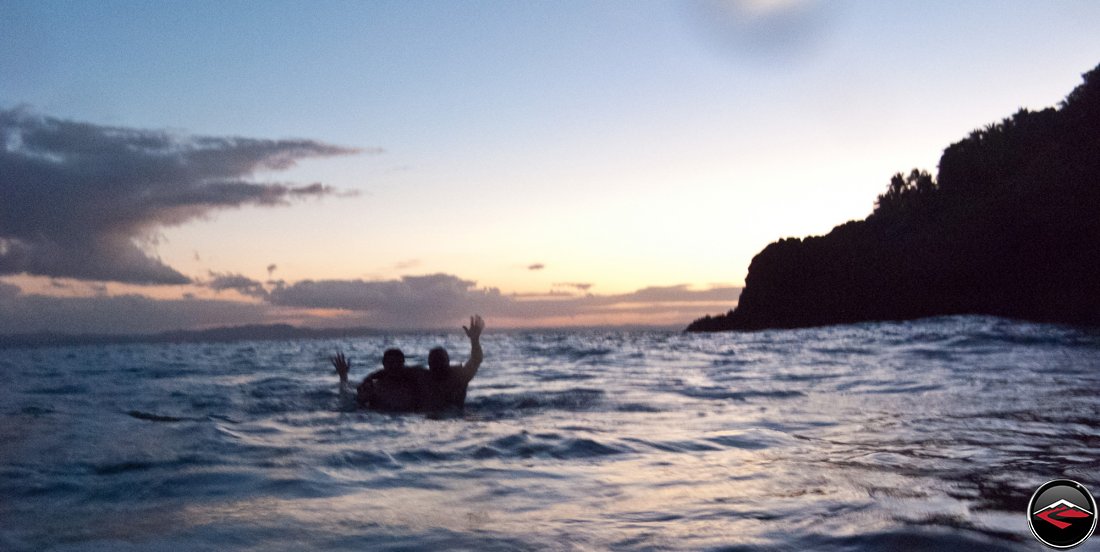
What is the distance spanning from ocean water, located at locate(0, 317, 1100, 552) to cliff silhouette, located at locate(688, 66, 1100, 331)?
3193 centimetres

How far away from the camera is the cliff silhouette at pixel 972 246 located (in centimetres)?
3669

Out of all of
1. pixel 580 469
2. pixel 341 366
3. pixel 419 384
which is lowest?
pixel 580 469

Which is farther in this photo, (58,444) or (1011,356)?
(1011,356)

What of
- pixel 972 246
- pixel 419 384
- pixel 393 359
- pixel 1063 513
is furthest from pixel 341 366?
pixel 972 246

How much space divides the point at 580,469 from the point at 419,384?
5.28 metres

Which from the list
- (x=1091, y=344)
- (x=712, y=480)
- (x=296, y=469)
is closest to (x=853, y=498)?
(x=712, y=480)

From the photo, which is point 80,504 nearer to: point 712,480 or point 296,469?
point 296,469

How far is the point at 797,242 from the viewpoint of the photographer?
59812 mm

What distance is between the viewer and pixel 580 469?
572 centimetres

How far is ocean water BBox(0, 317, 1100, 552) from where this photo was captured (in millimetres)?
3898

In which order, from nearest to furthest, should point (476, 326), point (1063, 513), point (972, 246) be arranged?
1. point (1063, 513)
2. point (476, 326)
3. point (972, 246)

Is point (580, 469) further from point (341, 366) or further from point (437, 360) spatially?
point (341, 366)

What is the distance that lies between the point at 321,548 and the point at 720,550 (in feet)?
7.19

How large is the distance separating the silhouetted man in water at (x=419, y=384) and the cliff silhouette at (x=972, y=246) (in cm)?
3470
